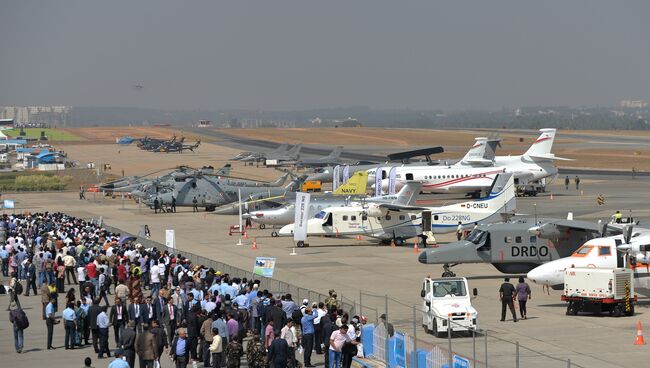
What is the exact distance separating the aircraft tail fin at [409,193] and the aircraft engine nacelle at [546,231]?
14.0 m

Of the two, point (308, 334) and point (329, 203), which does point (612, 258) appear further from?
point (329, 203)

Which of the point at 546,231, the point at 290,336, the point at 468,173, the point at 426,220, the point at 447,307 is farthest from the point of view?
the point at 468,173

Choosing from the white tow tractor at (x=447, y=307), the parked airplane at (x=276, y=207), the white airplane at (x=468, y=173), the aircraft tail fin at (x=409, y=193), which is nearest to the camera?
the white tow tractor at (x=447, y=307)

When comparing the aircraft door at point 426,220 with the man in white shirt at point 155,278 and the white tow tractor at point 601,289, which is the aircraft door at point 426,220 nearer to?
the man in white shirt at point 155,278

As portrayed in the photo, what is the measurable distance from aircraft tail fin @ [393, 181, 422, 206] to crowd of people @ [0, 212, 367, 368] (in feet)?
54.9

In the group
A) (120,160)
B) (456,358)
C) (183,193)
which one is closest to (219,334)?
(456,358)

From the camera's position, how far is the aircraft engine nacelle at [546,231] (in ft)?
116

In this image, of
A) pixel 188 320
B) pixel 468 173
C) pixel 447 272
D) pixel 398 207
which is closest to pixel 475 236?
pixel 447 272

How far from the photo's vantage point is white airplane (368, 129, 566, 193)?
251 feet

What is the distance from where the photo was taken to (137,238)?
4697 centimetres

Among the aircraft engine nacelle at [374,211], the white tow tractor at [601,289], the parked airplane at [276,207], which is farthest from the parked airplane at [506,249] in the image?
the parked airplane at [276,207]

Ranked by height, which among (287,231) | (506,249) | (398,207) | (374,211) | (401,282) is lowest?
(401,282)

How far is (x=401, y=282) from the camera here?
125 feet

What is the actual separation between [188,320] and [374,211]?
2581 centimetres
